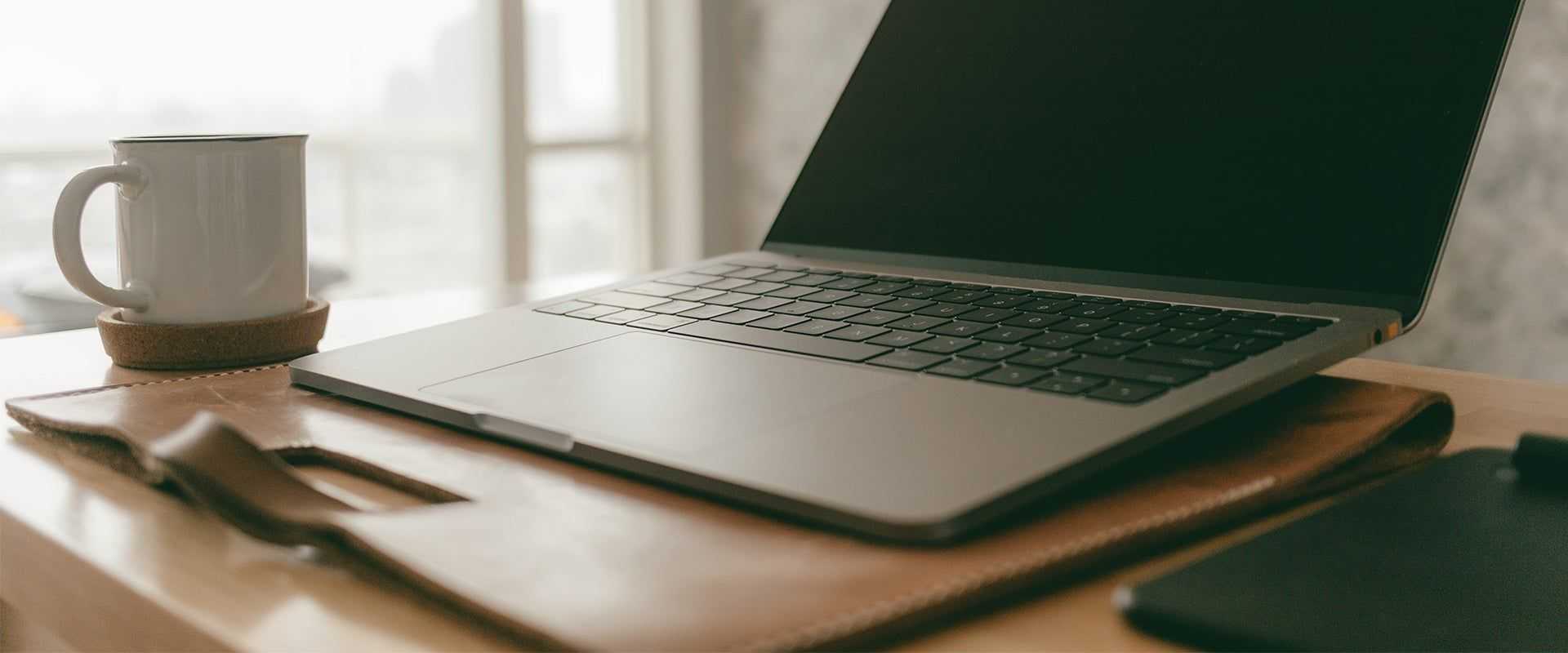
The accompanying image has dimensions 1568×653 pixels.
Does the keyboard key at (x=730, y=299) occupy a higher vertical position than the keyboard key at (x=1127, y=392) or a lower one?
higher

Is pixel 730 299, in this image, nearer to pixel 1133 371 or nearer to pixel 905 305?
pixel 905 305

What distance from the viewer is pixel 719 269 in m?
0.73

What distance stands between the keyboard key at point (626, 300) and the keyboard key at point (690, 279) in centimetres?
4

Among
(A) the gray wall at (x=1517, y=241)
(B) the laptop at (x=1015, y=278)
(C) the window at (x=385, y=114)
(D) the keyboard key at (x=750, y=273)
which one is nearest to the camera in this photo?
(B) the laptop at (x=1015, y=278)

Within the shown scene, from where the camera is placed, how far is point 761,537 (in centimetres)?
35

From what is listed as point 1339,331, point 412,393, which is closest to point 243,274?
point 412,393

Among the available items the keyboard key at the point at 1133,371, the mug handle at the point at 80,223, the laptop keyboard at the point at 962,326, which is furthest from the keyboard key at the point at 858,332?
the mug handle at the point at 80,223

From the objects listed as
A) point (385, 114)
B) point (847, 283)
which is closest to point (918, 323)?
point (847, 283)

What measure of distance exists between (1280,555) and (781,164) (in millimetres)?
2563

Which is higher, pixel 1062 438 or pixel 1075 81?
pixel 1075 81

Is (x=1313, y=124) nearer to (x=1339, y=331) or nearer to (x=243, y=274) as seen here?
(x=1339, y=331)

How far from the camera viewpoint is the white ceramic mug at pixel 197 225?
613 mm

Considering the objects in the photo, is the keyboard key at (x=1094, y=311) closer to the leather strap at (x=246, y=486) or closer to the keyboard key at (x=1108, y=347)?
the keyboard key at (x=1108, y=347)

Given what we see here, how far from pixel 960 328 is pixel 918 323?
0.8 inches
